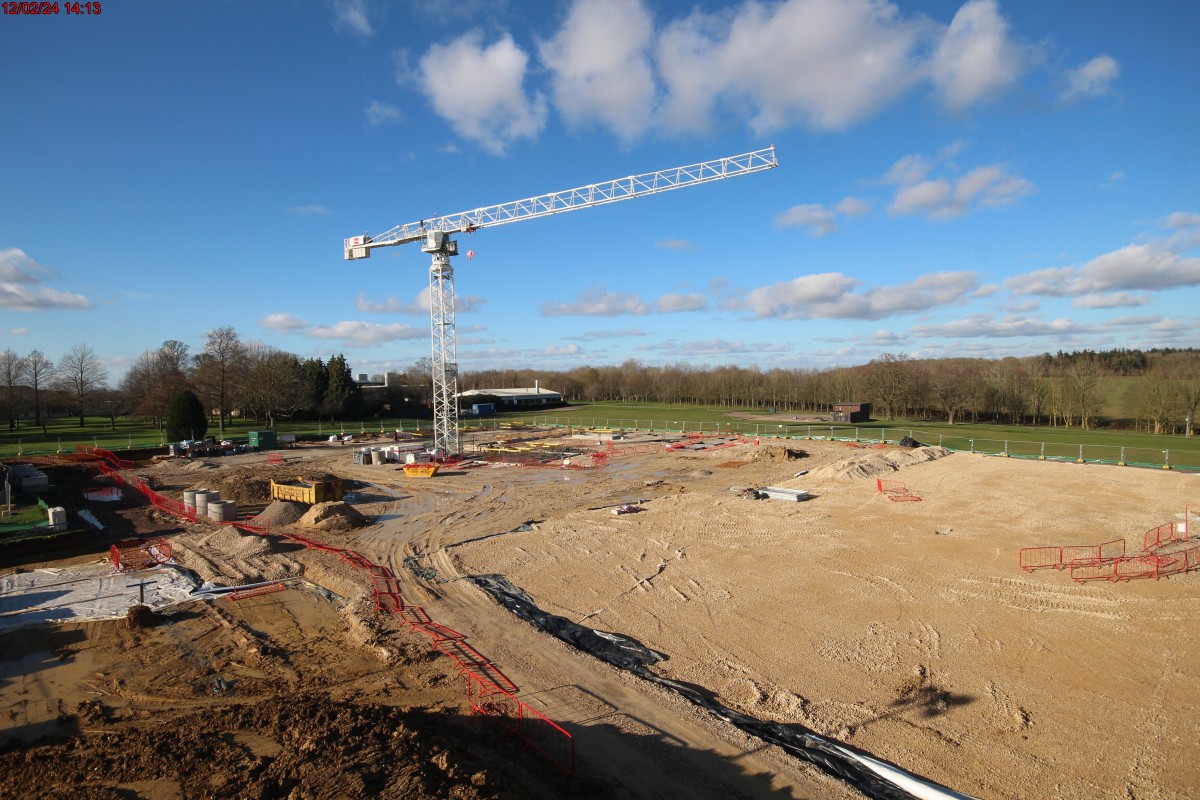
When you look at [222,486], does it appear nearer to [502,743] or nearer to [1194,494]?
[502,743]

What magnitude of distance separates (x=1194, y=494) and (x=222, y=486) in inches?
1708

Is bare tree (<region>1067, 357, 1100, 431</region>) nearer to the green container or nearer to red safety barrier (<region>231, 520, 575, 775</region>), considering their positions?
red safety barrier (<region>231, 520, 575, 775</region>)

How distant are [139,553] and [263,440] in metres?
30.8

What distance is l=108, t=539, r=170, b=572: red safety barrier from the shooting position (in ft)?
59.6

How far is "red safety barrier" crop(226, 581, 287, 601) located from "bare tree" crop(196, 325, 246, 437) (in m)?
49.6

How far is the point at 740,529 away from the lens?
22500 mm

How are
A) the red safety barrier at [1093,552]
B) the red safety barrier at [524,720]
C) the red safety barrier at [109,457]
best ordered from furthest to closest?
the red safety barrier at [109,457] < the red safety barrier at [1093,552] < the red safety barrier at [524,720]

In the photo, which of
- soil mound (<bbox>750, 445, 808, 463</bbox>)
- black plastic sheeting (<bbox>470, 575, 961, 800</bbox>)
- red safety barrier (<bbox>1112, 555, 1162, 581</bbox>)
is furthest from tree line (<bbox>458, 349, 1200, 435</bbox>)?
black plastic sheeting (<bbox>470, 575, 961, 800</bbox>)

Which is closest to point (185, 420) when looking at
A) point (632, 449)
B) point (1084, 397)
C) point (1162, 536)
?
point (632, 449)

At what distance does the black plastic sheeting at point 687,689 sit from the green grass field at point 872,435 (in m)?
35.6

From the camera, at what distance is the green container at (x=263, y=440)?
156 feet

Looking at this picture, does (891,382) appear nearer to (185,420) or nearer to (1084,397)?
(1084,397)

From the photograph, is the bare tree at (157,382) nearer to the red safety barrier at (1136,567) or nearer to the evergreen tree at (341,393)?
the evergreen tree at (341,393)

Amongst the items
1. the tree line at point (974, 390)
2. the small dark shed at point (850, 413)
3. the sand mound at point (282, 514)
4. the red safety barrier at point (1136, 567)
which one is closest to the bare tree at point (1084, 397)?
the tree line at point (974, 390)
